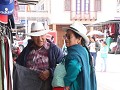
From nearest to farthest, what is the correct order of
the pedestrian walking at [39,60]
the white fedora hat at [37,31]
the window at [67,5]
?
the pedestrian walking at [39,60], the white fedora hat at [37,31], the window at [67,5]

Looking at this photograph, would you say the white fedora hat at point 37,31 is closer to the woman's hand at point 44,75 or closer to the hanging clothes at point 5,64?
the woman's hand at point 44,75

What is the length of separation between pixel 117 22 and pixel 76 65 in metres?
22.1

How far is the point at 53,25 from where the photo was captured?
31906mm

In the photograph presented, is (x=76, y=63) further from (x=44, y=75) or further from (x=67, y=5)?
(x=67, y=5)

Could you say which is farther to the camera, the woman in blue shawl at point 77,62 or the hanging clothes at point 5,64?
the woman in blue shawl at point 77,62

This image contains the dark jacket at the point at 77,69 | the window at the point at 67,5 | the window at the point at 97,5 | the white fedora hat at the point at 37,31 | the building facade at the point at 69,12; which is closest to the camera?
the dark jacket at the point at 77,69

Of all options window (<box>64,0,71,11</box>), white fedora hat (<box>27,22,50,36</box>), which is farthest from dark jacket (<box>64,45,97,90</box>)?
window (<box>64,0,71,11</box>)

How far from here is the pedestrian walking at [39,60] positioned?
10.6 ft

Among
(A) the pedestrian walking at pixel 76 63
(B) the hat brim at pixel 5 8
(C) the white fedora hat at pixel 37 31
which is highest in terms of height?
(B) the hat brim at pixel 5 8

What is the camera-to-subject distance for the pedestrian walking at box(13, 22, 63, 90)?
10.6 feet

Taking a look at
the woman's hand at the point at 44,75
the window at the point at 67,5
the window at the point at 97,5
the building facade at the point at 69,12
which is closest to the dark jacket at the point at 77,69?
the woman's hand at the point at 44,75

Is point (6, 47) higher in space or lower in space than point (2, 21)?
lower

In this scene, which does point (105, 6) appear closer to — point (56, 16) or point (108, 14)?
point (108, 14)

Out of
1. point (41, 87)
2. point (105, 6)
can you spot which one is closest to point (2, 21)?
point (41, 87)
